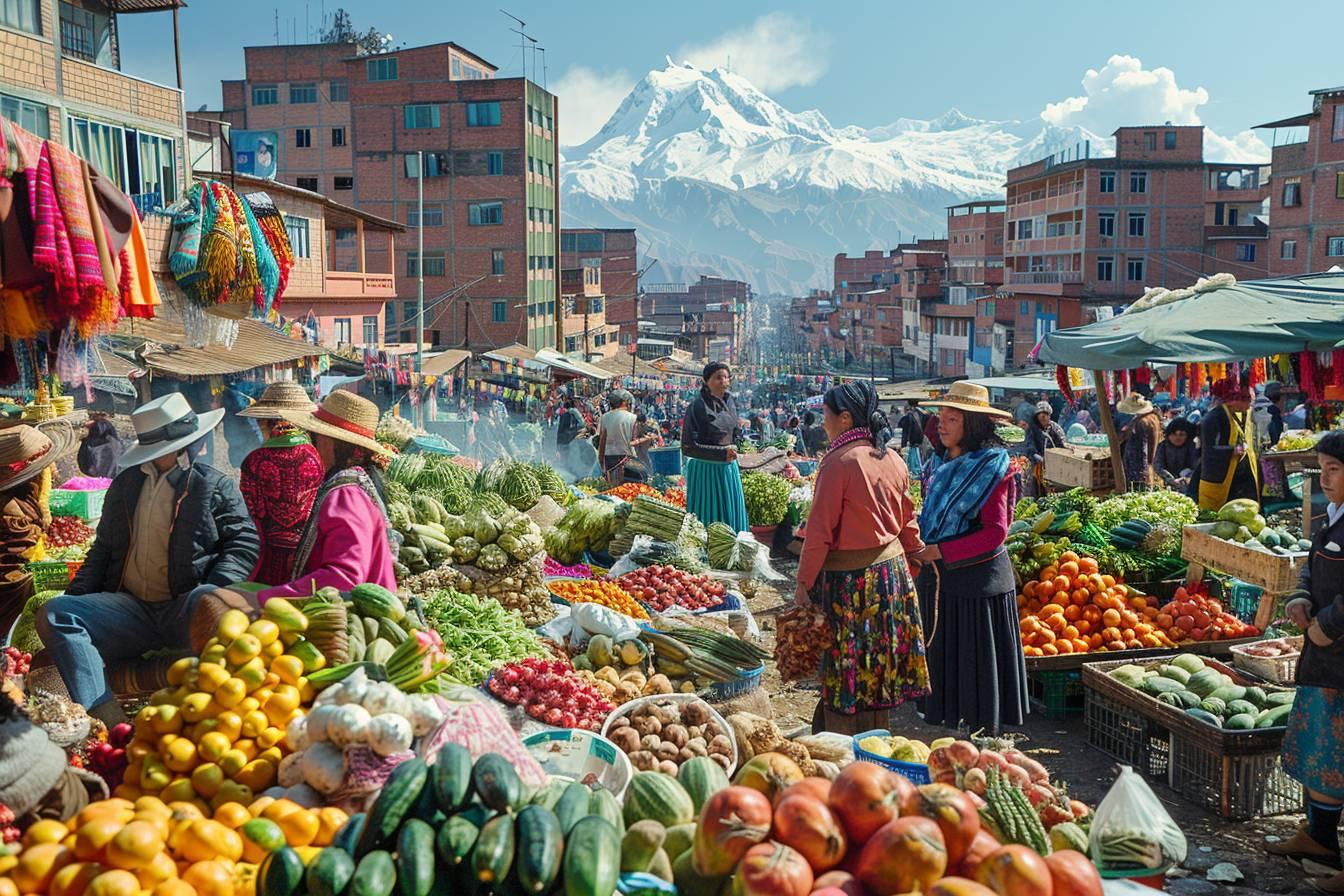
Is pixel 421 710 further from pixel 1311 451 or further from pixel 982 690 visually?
pixel 1311 451

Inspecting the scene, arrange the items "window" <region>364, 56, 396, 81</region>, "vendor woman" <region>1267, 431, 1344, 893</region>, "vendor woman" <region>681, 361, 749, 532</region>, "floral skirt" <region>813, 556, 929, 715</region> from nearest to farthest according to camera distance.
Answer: "vendor woman" <region>1267, 431, 1344, 893</region> < "floral skirt" <region>813, 556, 929, 715</region> < "vendor woman" <region>681, 361, 749, 532</region> < "window" <region>364, 56, 396, 81</region>

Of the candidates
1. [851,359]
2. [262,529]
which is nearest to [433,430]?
[262,529]

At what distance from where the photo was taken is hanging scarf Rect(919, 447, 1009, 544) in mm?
5367

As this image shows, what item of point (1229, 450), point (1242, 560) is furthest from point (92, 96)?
point (1242, 560)

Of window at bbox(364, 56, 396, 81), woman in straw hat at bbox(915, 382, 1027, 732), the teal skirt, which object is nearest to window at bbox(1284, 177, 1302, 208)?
window at bbox(364, 56, 396, 81)

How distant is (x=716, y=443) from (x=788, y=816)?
21.2ft

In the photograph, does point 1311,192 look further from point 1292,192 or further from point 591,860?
point 591,860

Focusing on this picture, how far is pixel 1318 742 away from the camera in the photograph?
436cm

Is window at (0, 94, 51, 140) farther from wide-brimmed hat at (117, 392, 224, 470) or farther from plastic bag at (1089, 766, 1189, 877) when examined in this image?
plastic bag at (1089, 766, 1189, 877)

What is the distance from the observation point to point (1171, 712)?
203 inches

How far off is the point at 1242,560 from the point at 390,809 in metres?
5.58

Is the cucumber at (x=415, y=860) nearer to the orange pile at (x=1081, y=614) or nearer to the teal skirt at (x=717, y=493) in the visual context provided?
the orange pile at (x=1081, y=614)

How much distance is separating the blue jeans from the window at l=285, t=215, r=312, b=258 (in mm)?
25113

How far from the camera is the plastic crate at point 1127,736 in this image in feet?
17.8
